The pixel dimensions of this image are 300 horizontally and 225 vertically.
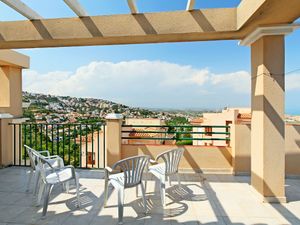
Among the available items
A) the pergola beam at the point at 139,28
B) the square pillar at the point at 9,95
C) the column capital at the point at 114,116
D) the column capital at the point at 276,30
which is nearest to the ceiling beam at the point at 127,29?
the pergola beam at the point at 139,28

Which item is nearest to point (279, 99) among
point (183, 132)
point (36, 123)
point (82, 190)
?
point (183, 132)

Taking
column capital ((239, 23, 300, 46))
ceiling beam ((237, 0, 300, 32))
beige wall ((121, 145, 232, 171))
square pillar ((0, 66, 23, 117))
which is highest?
ceiling beam ((237, 0, 300, 32))

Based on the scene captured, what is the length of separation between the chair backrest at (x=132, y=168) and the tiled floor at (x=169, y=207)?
47 cm

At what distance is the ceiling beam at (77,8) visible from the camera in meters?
3.05

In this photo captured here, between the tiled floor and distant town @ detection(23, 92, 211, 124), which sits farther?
distant town @ detection(23, 92, 211, 124)

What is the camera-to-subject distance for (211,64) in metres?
15.0

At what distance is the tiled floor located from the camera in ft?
8.72

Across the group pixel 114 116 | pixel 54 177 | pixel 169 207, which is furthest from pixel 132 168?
pixel 114 116

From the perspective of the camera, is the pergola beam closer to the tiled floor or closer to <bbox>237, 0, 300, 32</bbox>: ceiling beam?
<bbox>237, 0, 300, 32</bbox>: ceiling beam

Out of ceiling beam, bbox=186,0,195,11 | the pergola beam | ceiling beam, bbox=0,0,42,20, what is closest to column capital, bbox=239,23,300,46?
the pergola beam

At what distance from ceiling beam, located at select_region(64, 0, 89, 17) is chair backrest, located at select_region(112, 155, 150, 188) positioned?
2531 millimetres

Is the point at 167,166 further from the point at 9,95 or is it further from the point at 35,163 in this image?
the point at 9,95

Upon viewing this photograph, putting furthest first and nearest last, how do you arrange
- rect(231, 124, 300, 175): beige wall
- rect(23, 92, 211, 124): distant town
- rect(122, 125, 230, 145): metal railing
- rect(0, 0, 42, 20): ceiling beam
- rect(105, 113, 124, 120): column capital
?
rect(23, 92, 211, 124): distant town → rect(122, 125, 230, 145): metal railing → rect(105, 113, 124, 120): column capital → rect(231, 124, 300, 175): beige wall → rect(0, 0, 42, 20): ceiling beam

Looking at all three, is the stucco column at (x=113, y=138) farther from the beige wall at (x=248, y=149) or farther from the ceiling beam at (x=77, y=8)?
the beige wall at (x=248, y=149)
